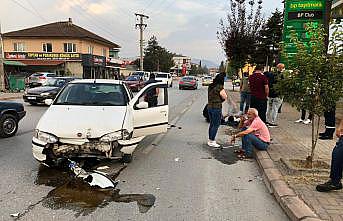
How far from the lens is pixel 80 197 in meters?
4.71

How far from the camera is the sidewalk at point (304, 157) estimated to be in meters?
4.31

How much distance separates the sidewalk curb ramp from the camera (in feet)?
13.2

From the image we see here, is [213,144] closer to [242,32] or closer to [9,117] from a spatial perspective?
[9,117]

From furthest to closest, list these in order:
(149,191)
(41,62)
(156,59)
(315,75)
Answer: (156,59), (41,62), (315,75), (149,191)

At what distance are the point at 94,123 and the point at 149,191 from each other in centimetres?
163

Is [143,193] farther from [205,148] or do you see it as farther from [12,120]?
[12,120]

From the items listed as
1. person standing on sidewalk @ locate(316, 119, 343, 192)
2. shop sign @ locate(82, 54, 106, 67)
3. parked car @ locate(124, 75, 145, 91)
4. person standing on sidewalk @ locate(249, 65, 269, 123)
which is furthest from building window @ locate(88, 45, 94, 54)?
person standing on sidewalk @ locate(316, 119, 343, 192)

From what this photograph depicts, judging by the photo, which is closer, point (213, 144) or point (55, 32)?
point (213, 144)

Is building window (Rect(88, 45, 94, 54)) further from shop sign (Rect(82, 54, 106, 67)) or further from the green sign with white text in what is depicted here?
the green sign with white text

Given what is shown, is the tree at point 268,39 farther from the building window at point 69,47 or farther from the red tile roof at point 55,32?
the building window at point 69,47

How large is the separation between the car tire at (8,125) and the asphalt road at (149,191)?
57.8 inches

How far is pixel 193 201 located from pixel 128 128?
205 cm

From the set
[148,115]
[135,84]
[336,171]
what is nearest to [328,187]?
[336,171]

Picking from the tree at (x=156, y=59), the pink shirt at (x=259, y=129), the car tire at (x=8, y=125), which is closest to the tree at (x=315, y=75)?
the pink shirt at (x=259, y=129)
